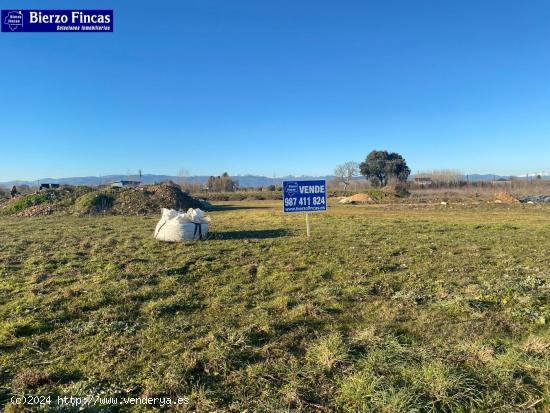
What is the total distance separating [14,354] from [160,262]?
143 inches

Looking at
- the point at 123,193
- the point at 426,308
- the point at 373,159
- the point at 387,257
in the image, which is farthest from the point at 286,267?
the point at 373,159

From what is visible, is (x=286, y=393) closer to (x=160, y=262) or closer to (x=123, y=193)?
(x=160, y=262)

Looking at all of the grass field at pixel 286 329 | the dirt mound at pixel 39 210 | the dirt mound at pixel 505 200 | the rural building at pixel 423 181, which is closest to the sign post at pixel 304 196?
the grass field at pixel 286 329

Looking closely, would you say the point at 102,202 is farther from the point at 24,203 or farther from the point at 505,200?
the point at 505,200

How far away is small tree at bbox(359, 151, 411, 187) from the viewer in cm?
6378

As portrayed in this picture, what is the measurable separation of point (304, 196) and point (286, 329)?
652cm

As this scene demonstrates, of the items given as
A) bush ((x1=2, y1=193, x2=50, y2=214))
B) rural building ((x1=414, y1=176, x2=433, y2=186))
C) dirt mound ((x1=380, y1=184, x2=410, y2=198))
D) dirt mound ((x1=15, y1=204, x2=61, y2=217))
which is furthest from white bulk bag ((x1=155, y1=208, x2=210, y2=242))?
rural building ((x1=414, y1=176, x2=433, y2=186))

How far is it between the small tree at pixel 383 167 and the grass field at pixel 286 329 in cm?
5847

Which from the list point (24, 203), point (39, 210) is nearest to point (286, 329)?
point (39, 210)

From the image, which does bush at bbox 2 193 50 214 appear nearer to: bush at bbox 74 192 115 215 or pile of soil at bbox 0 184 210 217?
pile of soil at bbox 0 184 210 217

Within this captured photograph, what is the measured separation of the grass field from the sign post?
2537 mm

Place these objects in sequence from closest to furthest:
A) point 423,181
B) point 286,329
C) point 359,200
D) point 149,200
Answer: point 286,329 < point 149,200 < point 359,200 < point 423,181

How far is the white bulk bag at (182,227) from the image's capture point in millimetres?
9188

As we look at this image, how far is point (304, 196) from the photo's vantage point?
33.4 feet
